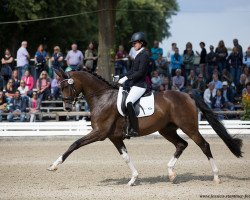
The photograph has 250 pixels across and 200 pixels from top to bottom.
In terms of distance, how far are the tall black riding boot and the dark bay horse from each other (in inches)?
5.7

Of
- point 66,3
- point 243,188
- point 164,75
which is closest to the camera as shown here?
point 243,188

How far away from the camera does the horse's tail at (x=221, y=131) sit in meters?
11.4

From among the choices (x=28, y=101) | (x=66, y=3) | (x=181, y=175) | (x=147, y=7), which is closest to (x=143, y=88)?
(x=181, y=175)

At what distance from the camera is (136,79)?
1102 cm

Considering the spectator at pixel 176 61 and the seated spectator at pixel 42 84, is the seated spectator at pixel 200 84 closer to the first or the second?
the spectator at pixel 176 61

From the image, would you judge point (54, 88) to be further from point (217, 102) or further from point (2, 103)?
point (217, 102)

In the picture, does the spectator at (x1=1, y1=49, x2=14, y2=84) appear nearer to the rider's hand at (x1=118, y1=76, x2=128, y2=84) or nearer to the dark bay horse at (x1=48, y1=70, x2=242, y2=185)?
the dark bay horse at (x1=48, y1=70, x2=242, y2=185)

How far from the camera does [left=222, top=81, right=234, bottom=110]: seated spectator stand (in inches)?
852

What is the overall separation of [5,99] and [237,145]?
11.4 metres

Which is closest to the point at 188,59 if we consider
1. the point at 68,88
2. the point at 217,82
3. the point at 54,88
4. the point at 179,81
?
the point at 179,81

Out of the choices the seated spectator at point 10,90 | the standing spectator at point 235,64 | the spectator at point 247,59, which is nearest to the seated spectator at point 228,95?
the standing spectator at point 235,64

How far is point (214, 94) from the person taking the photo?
70.4 feet

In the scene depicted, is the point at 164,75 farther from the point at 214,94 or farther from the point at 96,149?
the point at 96,149

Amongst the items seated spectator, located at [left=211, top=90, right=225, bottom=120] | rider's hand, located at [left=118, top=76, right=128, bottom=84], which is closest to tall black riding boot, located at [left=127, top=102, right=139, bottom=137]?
rider's hand, located at [left=118, top=76, right=128, bottom=84]
